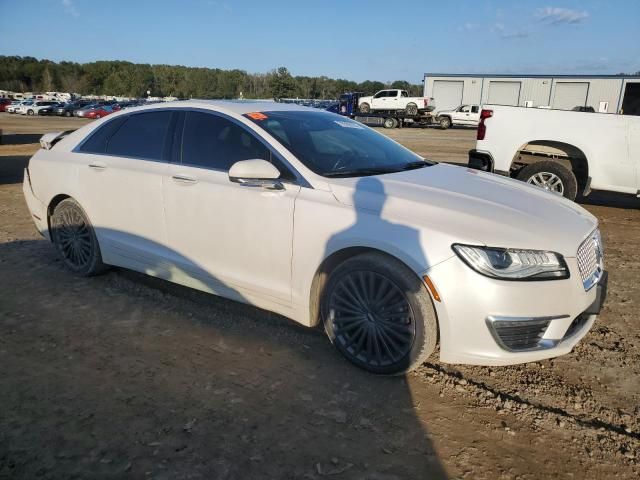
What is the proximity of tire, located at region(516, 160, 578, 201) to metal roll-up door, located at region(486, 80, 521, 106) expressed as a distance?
40.2m

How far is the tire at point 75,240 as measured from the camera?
14.8 feet

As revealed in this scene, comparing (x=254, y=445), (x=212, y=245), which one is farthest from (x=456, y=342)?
(x=212, y=245)

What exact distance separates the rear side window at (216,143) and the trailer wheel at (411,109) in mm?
35581

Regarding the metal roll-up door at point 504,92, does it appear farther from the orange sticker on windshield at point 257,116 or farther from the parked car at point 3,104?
the parked car at point 3,104

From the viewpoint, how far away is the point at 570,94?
140 feet

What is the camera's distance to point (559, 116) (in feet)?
24.9

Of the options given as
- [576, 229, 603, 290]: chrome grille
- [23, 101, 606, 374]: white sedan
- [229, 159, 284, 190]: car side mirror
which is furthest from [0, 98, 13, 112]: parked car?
[576, 229, 603, 290]: chrome grille

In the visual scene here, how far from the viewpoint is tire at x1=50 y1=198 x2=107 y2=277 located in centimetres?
450

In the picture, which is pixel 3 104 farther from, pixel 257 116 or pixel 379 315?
pixel 379 315

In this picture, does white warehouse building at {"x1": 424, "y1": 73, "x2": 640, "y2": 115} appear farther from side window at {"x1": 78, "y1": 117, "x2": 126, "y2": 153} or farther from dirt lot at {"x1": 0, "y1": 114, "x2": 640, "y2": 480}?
dirt lot at {"x1": 0, "y1": 114, "x2": 640, "y2": 480}

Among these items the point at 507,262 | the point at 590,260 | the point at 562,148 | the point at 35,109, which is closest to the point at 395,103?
the point at 562,148

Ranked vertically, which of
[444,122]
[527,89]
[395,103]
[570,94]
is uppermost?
[527,89]

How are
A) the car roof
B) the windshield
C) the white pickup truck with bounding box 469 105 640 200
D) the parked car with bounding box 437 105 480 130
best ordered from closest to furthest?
the windshield → the car roof → the white pickup truck with bounding box 469 105 640 200 → the parked car with bounding box 437 105 480 130

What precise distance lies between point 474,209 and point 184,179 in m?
2.10
